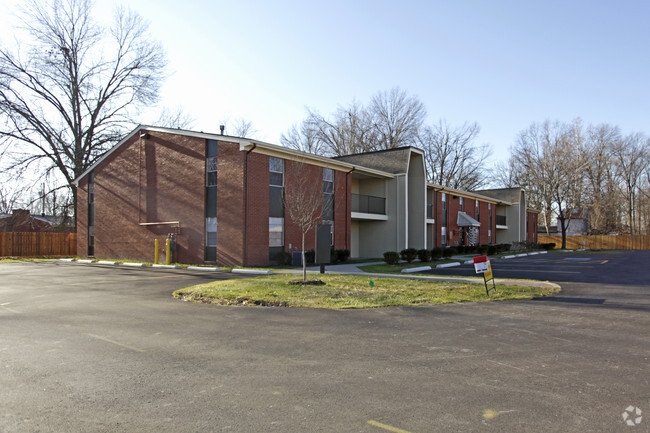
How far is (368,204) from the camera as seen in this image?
93.1ft

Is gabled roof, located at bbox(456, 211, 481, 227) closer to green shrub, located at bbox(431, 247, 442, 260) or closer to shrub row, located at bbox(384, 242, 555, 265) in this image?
shrub row, located at bbox(384, 242, 555, 265)

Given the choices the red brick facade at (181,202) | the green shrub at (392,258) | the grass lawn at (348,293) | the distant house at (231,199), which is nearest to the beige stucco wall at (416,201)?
the distant house at (231,199)

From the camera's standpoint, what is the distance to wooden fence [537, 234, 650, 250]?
178 ft

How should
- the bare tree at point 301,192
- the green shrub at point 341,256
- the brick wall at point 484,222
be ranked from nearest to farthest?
the bare tree at point 301,192 → the green shrub at point 341,256 → the brick wall at point 484,222

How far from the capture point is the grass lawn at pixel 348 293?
10570 mm

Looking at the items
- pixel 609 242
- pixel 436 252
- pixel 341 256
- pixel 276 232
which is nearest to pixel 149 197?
pixel 276 232

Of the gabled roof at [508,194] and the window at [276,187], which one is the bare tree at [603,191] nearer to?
the gabled roof at [508,194]

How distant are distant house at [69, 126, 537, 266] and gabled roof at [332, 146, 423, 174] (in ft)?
0.21

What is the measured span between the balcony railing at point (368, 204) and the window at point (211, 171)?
9.25 metres

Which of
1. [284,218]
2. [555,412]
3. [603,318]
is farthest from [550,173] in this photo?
[555,412]

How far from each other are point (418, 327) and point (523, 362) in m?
2.37

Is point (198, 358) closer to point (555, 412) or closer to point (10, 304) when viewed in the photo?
point (555, 412)

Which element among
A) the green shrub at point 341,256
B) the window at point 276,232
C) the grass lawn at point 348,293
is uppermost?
the window at point 276,232

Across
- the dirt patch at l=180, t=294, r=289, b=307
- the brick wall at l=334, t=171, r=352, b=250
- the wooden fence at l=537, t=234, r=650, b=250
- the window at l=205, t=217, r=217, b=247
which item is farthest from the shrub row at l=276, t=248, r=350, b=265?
the wooden fence at l=537, t=234, r=650, b=250
